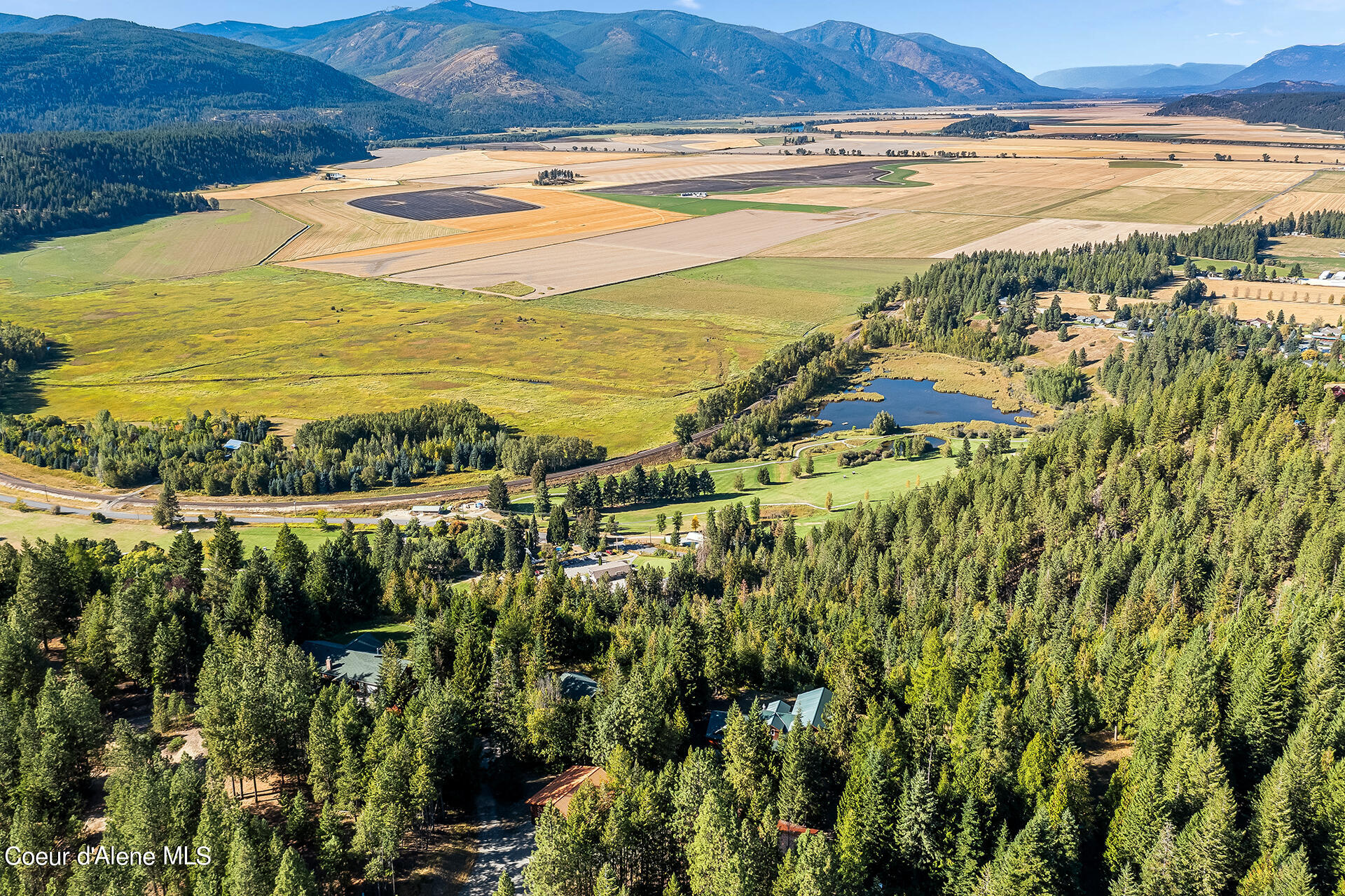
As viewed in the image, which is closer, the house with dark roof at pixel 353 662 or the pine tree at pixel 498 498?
the house with dark roof at pixel 353 662

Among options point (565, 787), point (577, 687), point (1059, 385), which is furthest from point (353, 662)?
point (1059, 385)

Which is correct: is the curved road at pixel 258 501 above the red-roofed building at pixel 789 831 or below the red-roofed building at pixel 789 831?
below

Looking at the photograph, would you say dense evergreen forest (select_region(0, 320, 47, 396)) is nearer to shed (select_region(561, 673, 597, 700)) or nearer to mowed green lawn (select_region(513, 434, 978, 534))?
Answer: mowed green lawn (select_region(513, 434, 978, 534))

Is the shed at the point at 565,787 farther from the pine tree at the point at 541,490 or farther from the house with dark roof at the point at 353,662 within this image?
the pine tree at the point at 541,490

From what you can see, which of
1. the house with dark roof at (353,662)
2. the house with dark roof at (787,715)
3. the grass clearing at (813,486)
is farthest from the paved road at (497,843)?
the grass clearing at (813,486)

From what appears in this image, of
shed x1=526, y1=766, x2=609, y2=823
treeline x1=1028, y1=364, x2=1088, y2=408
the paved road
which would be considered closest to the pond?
treeline x1=1028, y1=364, x2=1088, y2=408

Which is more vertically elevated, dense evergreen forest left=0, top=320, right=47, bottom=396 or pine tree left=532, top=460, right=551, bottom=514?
dense evergreen forest left=0, top=320, right=47, bottom=396
